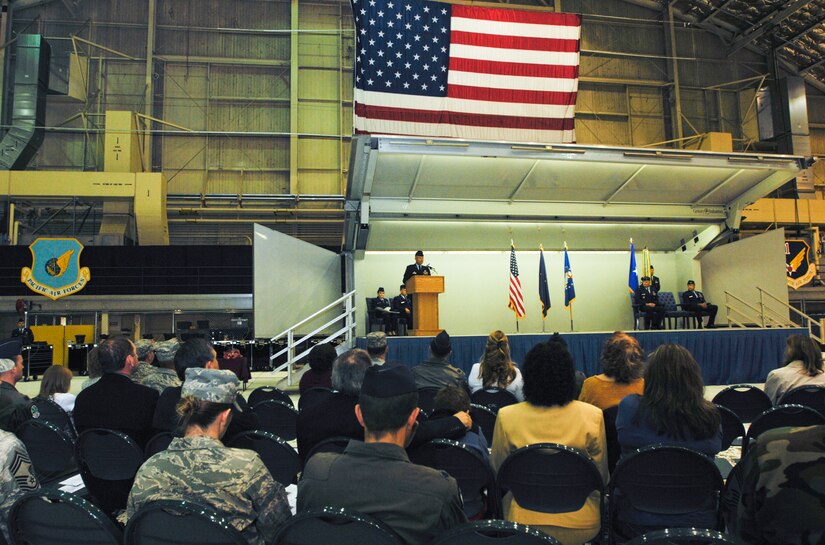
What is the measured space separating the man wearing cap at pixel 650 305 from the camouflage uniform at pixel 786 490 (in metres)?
10.3

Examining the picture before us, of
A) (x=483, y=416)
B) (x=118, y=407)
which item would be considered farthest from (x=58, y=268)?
(x=483, y=416)

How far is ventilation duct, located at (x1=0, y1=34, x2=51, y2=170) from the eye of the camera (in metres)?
16.3

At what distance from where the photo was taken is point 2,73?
17750 mm

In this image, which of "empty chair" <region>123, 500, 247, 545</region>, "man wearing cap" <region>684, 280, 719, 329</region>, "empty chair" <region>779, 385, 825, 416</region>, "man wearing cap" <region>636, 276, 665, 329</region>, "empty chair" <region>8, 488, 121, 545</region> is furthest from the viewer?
"man wearing cap" <region>684, 280, 719, 329</region>

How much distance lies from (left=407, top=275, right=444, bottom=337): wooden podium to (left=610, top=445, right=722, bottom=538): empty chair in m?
7.81

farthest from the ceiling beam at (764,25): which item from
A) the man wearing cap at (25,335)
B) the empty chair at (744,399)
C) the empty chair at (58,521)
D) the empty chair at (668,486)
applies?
the man wearing cap at (25,335)

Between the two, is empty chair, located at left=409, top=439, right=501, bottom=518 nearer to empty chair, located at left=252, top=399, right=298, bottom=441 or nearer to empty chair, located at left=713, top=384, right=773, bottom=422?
empty chair, located at left=252, top=399, right=298, bottom=441

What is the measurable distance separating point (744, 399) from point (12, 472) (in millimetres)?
4423

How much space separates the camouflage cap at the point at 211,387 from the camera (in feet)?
6.85

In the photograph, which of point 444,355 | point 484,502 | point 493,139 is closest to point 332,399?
point 484,502

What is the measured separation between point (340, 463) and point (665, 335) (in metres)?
9.73

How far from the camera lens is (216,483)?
1.80 meters

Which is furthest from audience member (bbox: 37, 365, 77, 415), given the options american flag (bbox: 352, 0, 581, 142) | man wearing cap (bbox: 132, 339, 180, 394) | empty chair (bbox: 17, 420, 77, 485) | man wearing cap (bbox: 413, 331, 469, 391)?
american flag (bbox: 352, 0, 581, 142)

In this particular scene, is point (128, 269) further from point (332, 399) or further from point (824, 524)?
point (824, 524)
